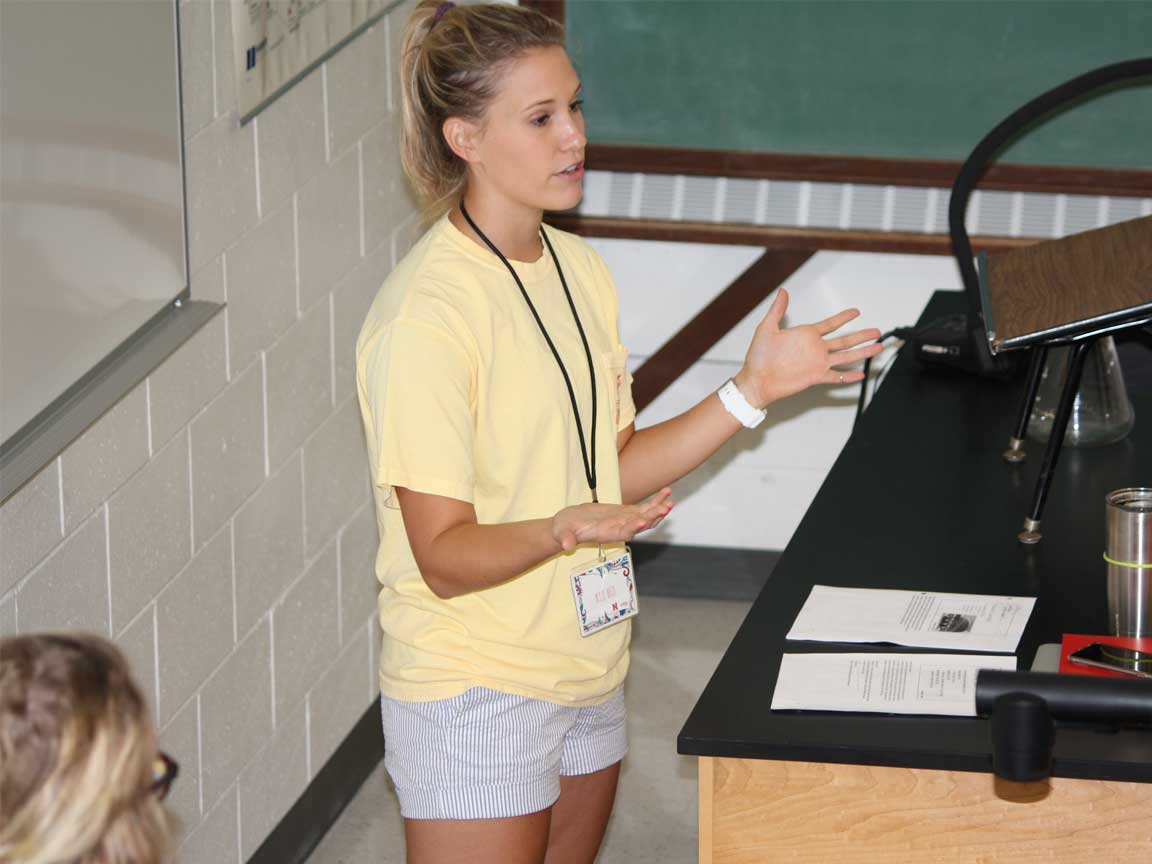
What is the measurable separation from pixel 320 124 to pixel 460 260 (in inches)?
40.9

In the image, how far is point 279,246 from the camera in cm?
261

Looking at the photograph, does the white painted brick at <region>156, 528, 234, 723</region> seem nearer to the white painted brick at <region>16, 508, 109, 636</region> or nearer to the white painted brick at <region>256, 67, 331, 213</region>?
the white painted brick at <region>16, 508, 109, 636</region>

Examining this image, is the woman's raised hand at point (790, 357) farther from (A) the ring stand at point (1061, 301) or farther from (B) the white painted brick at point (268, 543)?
(B) the white painted brick at point (268, 543)

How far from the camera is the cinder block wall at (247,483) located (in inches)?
82.4

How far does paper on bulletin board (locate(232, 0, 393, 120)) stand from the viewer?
7.82 ft

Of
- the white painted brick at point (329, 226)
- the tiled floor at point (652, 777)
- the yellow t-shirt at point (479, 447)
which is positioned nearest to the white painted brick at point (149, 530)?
the yellow t-shirt at point (479, 447)

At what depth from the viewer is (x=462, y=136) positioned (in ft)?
6.18

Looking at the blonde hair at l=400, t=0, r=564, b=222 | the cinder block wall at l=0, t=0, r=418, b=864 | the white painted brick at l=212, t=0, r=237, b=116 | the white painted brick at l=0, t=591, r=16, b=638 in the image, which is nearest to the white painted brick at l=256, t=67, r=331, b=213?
the cinder block wall at l=0, t=0, r=418, b=864

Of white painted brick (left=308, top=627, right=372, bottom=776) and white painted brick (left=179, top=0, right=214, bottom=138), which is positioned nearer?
white painted brick (left=179, top=0, right=214, bottom=138)

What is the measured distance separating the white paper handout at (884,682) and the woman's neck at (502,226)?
0.54 m

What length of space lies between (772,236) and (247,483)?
1.46 m

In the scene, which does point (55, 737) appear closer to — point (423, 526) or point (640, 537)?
point (423, 526)

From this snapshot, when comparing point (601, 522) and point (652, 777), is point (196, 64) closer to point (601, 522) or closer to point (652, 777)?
point (601, 522)

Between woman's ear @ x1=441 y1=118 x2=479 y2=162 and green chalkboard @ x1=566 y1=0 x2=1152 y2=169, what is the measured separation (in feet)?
5.59
